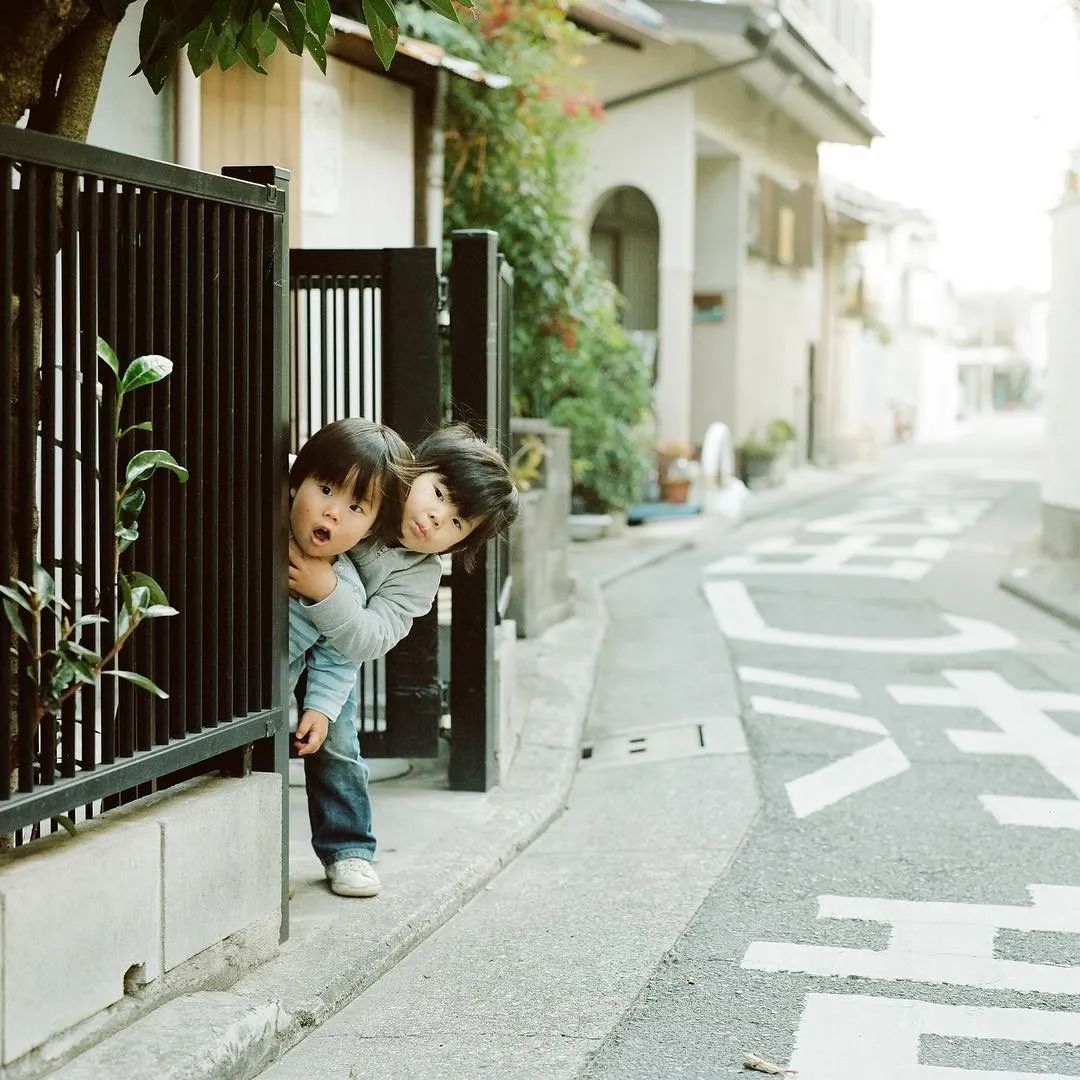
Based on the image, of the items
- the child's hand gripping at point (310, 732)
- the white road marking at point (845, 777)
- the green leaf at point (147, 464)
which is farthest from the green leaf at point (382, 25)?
the white road marking at point (845, 777)

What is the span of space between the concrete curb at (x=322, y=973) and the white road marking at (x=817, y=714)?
1.21 meters

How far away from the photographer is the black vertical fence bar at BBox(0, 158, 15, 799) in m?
2.81

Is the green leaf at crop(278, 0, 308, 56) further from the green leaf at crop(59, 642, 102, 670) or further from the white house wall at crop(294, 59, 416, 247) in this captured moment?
the white house wall at crop(294, 59, 416, 247)

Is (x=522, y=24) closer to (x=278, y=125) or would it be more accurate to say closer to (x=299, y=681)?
(x=278, y=125)

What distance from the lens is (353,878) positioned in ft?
14.8

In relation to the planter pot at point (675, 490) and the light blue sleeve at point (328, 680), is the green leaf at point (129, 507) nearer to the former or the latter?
the light blue sleeve at point (328, 680)

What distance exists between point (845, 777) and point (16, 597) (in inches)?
169

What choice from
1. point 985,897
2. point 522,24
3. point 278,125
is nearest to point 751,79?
point 522,24

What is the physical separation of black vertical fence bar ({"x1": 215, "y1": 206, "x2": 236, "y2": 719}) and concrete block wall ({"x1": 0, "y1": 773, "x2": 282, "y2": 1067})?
0.94 feet

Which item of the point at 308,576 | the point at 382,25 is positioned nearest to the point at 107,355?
the point at 382,25

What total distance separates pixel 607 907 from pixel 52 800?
2.17 metres

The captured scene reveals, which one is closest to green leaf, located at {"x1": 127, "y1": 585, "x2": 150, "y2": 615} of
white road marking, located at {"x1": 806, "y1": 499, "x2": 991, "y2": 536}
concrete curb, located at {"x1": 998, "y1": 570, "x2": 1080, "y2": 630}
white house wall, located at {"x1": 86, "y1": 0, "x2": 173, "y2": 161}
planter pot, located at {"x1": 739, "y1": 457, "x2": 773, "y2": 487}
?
white house wall, located at {"x1": 86, "y1": 0, "x2": 173, "y2": 161}

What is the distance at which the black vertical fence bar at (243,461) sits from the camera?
374cm

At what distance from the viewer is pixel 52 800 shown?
117 inches
